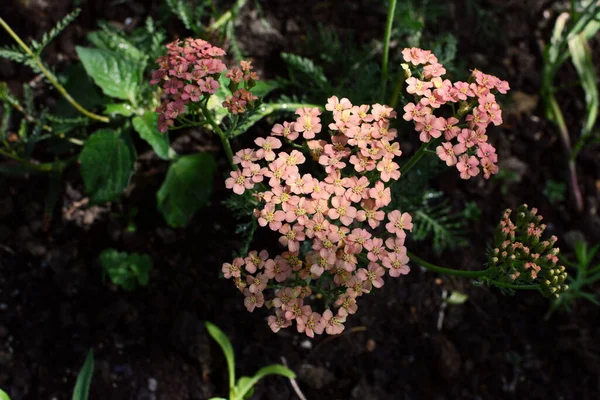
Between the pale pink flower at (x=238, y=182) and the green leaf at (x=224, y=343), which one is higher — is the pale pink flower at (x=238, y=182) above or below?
above

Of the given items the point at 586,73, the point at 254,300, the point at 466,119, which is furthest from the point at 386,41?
the point at 586,73

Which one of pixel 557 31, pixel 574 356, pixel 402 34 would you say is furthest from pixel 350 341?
pixel 557 31

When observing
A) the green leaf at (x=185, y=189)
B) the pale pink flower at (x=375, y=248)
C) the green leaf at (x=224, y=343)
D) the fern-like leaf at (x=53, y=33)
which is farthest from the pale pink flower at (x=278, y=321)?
the fern-like leaf at (x=53, y=33)

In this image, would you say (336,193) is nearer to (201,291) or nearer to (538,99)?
(201,291)

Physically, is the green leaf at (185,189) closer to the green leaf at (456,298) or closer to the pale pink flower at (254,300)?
the pale pink flower at (254,300)

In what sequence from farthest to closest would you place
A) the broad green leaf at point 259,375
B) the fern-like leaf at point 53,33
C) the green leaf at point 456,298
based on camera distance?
the green leaf at point 456,298, the broad green leaf at point 259,375, the fern-like leaf at point 53,33

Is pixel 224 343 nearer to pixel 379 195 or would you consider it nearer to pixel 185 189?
pixel 185 189
